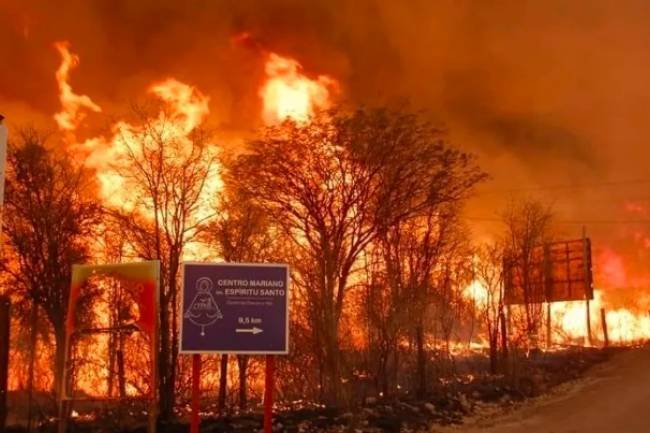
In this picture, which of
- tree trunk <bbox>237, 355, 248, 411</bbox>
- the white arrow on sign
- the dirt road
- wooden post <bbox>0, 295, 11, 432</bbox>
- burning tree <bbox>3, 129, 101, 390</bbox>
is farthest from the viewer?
tree trunk <bbox>237, 355, 248, 411</bbox>

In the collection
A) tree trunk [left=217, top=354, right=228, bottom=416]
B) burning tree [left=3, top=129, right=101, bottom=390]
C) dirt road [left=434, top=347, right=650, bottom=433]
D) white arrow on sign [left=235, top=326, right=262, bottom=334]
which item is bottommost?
dirt road [left=434, top=347, right=650, bottom=433]

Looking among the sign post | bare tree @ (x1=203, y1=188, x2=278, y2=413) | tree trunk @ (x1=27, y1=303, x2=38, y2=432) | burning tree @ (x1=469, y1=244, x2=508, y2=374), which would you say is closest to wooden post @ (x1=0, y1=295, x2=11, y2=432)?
tree trunk @ (x1=27, y1=303, x2=38, y2=432)

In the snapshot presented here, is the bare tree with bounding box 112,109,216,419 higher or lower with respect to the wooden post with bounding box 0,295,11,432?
higher

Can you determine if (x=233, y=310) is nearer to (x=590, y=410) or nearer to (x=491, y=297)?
(x=590, y=410)

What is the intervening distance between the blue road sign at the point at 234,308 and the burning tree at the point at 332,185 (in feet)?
19.6

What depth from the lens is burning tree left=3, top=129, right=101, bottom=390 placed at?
16266 mm

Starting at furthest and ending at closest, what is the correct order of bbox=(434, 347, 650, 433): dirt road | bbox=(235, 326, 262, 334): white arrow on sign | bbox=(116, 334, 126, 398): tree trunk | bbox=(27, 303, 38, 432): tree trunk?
bbox=(434, 347, 650, 433): dirt road, bbox=(116, 334, 126, 398): tree trunk, bbox=(27, 303, 38, 432): tree trunk, bbox=(235, 326, 262, 334): white arrow on sign

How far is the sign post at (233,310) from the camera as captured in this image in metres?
10.3

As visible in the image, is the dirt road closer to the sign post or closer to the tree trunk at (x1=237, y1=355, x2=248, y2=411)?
the tree trunk at (x1=237, y1=355, x2=248, y2=411)

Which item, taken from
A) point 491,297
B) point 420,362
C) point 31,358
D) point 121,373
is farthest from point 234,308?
point 491,297

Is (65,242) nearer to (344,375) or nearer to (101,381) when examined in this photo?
(101,381)

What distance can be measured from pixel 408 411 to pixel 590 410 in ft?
14.7

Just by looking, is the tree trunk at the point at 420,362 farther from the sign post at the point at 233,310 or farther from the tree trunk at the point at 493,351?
the sign post at the point at 233,310

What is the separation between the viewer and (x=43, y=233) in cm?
1628
